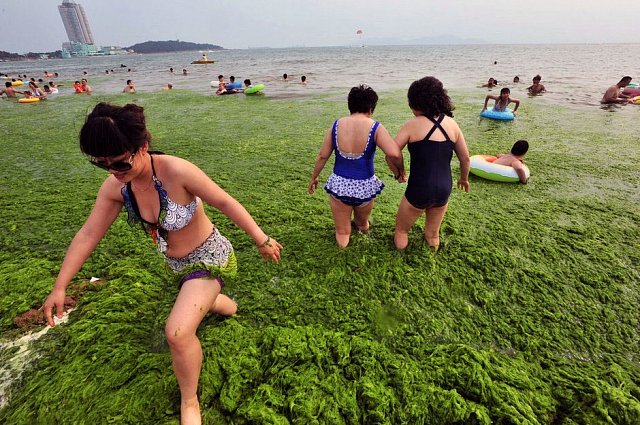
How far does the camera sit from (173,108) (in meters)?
12.8

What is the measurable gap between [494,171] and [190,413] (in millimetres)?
5382

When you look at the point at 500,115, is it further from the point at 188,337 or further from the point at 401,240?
the point at 188,337

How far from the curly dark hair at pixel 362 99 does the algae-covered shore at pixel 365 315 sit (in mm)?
1552

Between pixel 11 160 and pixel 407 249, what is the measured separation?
8368 mm

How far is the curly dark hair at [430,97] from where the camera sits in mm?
2924

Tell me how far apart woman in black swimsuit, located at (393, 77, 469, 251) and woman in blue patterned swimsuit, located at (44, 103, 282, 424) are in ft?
5.62

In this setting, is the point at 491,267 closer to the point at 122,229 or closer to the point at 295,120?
the point at 122,229

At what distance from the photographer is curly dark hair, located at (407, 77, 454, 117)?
2.92 m

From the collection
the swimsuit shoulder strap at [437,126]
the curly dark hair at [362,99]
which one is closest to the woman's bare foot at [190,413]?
the curly dark hair at [362,99]

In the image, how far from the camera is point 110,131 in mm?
1520

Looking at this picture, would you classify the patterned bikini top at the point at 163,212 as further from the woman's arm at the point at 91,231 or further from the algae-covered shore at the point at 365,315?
the algae-covered shore at the point at 365,315

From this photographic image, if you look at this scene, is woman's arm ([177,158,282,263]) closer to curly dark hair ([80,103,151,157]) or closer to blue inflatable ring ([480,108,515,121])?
curly dark hair ([80,103,151,157])

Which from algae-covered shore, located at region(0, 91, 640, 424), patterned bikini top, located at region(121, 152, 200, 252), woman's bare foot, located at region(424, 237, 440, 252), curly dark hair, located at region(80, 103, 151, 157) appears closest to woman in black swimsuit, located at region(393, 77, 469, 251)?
woman's bare foot, located at region(424, 237, 440, 252)

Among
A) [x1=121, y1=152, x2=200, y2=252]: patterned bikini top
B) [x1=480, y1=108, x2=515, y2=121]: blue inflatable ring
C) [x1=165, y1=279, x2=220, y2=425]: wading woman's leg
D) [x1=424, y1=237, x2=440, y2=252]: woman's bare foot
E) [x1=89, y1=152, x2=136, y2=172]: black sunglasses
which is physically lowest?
[x1=424, y1=237, x2=440, y2=252]: woman's bare foot
